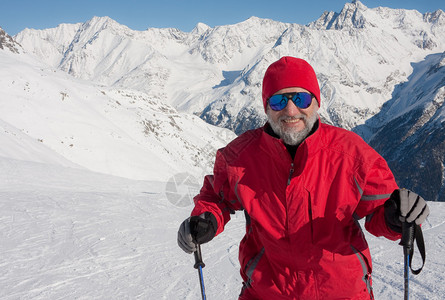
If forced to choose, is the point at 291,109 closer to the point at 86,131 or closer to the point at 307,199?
the point at 307,199

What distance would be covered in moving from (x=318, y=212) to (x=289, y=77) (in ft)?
3.49

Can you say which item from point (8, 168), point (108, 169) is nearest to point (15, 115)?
point (108, 169)

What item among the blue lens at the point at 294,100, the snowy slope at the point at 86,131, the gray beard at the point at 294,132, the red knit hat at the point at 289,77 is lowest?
the gray beard at the point at 294,132

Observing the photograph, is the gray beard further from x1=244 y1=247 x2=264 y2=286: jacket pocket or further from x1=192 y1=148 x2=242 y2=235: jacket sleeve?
x1=244 y1=247 x2=264 y2=286: jacket pocket

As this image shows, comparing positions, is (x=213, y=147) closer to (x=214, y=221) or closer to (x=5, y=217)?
(x=5, y=217)

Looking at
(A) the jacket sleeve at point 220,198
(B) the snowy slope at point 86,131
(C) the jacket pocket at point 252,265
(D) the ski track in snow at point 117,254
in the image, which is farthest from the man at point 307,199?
(B) the snowy slope at point 86,131

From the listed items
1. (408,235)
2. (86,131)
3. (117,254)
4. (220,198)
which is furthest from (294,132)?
(86,131)

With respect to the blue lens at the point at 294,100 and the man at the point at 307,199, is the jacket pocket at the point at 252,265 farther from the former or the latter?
the blue lens at the point at 294,100

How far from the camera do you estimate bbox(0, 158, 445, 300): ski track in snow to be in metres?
5.11

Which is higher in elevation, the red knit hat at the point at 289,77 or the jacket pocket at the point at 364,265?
the red knit hat at the point at 289,77

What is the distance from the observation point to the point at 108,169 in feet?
102

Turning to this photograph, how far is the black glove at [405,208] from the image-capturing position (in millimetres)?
2213

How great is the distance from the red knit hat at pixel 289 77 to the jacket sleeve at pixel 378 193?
77 cm

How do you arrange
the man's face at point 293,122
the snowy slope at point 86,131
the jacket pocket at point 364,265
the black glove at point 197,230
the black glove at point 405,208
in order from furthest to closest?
the snowy slope at point 86,131
the black glove at point 197,230
the man's face at point 293,122
the jacket pocket at point 364,265
the black glove at point 405,208
